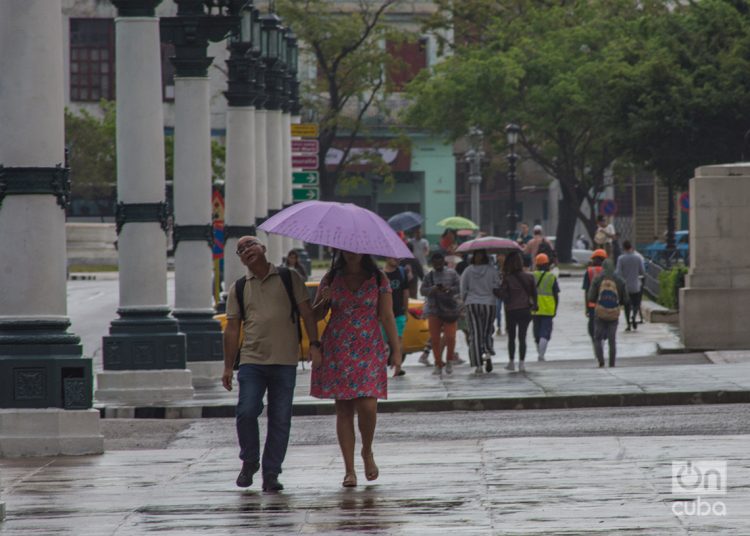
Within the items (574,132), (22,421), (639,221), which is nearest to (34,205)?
(22,421)

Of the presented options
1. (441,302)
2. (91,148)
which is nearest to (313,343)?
(441,302)

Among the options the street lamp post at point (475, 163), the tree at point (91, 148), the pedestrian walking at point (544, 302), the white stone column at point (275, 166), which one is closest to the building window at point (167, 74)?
the tree at point (91, 148)

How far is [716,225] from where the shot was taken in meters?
27.1

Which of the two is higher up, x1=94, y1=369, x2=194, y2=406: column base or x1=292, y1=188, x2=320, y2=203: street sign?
x1=292, y1=188, x2=320, y2=203: street sign

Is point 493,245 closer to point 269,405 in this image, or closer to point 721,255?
point 721,255

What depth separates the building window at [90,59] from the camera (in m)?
91.2

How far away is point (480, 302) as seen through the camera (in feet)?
79.0

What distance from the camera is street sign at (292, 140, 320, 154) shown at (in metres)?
38.2

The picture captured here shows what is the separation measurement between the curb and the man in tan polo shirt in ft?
25.7

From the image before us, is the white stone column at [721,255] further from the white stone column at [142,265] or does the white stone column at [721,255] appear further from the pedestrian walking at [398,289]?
the white stone column at [142,265]

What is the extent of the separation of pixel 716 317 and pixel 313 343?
52.6 ft

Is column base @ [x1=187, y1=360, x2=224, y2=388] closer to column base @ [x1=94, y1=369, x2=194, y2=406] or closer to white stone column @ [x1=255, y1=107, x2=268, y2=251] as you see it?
column base @ [x1=94, y1=369, x2=194, y2=406]

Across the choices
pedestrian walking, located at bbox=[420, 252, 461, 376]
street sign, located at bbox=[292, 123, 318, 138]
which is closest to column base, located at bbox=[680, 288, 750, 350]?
pedestrian walking, located at bbox=[420, 252, 461, 376]

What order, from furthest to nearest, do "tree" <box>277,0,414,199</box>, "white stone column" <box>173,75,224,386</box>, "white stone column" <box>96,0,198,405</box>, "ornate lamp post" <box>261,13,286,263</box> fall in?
"tree" <box>277,0,414,199</box>, "ornate lamp post" <box>261,13,286,263</box>, "white stone column" <box>173,75,224,386</box>, "white stone column" <box>96,0,198,405</box>
